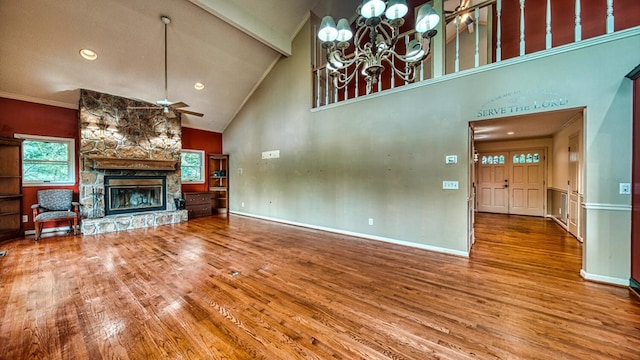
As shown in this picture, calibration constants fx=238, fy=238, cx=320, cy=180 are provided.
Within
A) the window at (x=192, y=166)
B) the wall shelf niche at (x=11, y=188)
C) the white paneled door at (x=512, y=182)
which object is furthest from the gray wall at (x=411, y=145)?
the white paneled door at (x=512, y=182)

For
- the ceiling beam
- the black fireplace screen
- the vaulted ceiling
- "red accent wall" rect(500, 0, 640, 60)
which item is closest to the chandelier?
the ceiling beam

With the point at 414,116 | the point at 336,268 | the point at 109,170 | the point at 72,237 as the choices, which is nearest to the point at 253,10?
the point at 414,116

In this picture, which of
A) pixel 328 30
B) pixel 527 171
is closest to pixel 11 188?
pixel 328 30

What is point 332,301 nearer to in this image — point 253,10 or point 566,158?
point 253,10

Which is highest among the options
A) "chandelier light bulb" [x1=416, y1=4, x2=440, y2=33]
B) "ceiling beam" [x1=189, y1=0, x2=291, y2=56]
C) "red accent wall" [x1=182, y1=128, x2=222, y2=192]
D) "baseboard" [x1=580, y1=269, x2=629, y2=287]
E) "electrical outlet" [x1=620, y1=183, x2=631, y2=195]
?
"ceiling beam" [x1=189, y1=0, x2=291, y2=56]

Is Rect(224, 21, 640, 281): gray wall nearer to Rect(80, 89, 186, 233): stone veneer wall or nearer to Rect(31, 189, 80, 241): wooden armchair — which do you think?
Rect(80, 89, 186, 233): stone veneer wall

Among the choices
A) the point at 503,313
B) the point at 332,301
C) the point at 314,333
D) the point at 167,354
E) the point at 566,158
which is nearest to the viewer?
the point at 167,354

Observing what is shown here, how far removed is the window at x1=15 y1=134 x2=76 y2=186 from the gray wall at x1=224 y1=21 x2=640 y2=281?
12.4ft

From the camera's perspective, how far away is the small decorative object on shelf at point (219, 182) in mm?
7730

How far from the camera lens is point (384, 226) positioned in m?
4.39

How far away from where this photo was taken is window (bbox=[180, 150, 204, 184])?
7.35m

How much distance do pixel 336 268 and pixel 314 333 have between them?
4.37 feet

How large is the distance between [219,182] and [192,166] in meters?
0.96

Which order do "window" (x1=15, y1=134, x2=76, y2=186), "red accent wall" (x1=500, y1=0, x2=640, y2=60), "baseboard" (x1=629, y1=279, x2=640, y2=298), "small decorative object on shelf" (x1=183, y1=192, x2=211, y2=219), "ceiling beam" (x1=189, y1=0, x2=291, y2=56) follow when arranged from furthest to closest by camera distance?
1. "small decorative object on shelf" (x1=183, y1=192, x2=211, y2=219)
2. "window" (x1=15, y1=134, x2=76, y2=186)
3. "ceiling beam" (x1=189, y1=0, x2=291, y2=56)
4. "red accent wall" (x1=500, y1=0, x2=640, y2=60)
5. "baseboard" (x1=629, y1=279, x2=640, y2=298)
